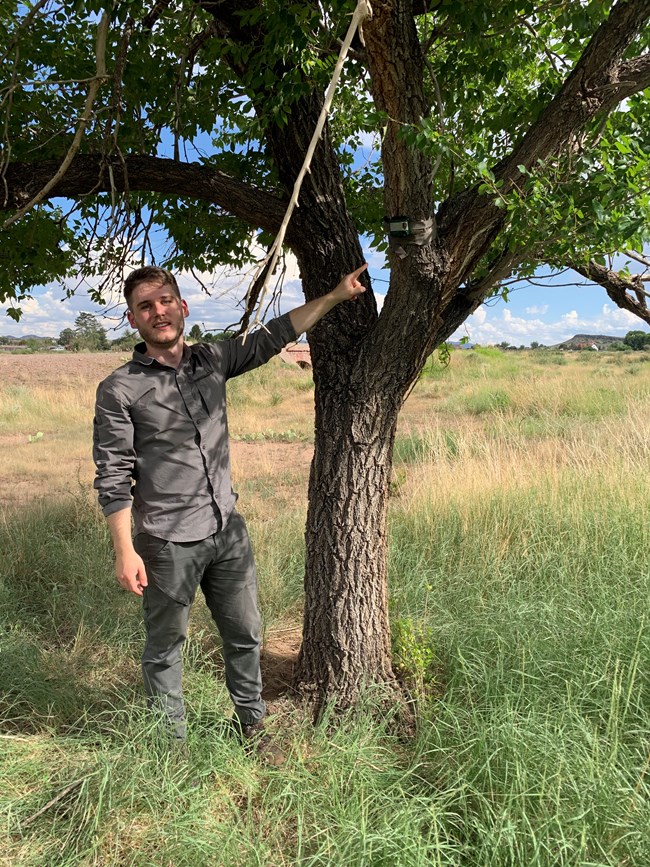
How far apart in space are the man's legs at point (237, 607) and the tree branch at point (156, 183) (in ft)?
4.92

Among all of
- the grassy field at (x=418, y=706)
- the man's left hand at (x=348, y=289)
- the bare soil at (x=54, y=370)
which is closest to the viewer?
the grassy field at (x=418, y=706)

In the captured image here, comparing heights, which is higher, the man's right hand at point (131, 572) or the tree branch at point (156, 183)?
the tree branch at point (156, 183)

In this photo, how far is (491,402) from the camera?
570 inches

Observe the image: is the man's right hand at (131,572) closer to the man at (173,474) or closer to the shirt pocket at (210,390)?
the man at (173,474)

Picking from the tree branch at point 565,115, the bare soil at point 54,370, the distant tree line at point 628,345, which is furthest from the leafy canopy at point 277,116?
the distant tree line at point 628,345

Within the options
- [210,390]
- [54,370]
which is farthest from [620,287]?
[54,370]

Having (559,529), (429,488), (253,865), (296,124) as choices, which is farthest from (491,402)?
(253,865)

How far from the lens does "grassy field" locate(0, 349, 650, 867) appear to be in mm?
2184

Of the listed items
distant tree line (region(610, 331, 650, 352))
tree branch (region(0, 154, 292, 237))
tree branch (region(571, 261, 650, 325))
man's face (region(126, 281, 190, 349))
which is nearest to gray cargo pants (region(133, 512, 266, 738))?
man's face (region(126, 281, 190, 349))

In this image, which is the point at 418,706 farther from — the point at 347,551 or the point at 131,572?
the point at 131,572

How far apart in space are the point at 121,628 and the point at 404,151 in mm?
3151

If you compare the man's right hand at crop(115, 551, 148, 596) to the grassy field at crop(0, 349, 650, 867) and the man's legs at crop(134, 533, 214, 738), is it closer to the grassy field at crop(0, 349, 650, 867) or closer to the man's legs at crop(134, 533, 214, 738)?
the man's legs at crop(134, 533, 214, 738)

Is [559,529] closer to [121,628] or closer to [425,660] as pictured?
[425,660]

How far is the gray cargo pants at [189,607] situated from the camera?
2.51 meters
